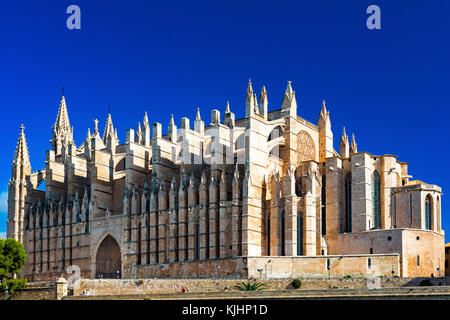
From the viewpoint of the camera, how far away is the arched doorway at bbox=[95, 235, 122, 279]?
58.5 m

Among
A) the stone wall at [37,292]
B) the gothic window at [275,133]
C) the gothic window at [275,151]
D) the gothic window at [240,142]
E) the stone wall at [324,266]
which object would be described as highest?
the gothic window at [275,133]

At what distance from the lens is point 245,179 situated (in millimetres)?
49281

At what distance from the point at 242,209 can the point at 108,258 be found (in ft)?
48.5

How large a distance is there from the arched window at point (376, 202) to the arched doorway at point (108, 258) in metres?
20.6

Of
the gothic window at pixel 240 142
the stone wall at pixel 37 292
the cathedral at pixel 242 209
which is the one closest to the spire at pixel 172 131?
the cathedral at pixel 242 209

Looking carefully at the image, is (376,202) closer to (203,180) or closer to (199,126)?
(203,180)

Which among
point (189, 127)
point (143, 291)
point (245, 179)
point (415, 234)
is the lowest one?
point (143, 291)

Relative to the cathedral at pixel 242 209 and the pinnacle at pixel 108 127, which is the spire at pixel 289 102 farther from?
the pinnacle at pixel 108 127

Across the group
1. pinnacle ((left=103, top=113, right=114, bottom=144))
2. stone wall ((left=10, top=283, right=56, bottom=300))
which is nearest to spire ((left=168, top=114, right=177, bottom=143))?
stone wall ((left=10, top=283, right=56, bottom=300))

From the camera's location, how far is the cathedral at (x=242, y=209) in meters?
47.5
